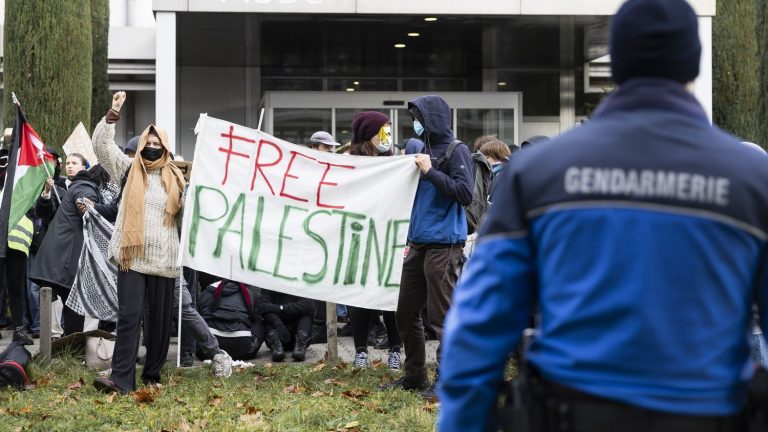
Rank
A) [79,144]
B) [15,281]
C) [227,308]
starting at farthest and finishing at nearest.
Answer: [79,144], [15,281], [227,308]

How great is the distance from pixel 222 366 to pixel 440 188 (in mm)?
2448

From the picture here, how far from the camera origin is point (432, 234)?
743cm

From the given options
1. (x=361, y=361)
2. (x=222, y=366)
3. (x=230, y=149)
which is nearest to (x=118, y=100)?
(x=230, y=149)

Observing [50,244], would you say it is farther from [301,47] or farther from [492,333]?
[301,47]

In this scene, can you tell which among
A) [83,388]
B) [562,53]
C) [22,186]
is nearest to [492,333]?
[83,388]

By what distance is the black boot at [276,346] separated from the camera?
9570 mm

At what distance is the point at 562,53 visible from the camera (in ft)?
72.6

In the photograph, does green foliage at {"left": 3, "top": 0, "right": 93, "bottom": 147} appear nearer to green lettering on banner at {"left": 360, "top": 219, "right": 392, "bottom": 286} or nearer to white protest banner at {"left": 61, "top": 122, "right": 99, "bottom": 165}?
white protest banner at {"left": 61, "top": 122, "right": 99, "bottom": 165}

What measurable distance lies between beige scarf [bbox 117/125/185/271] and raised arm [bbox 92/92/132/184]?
202 mm

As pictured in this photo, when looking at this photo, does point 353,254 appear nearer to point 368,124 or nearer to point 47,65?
point 368,124

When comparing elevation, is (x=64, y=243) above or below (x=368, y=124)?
below

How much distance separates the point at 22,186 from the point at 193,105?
14.6 metres

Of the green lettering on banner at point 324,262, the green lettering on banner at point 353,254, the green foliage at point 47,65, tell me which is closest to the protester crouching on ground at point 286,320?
the green lettering on banner at point 324,262

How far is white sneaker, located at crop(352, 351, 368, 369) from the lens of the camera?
8.70 m
